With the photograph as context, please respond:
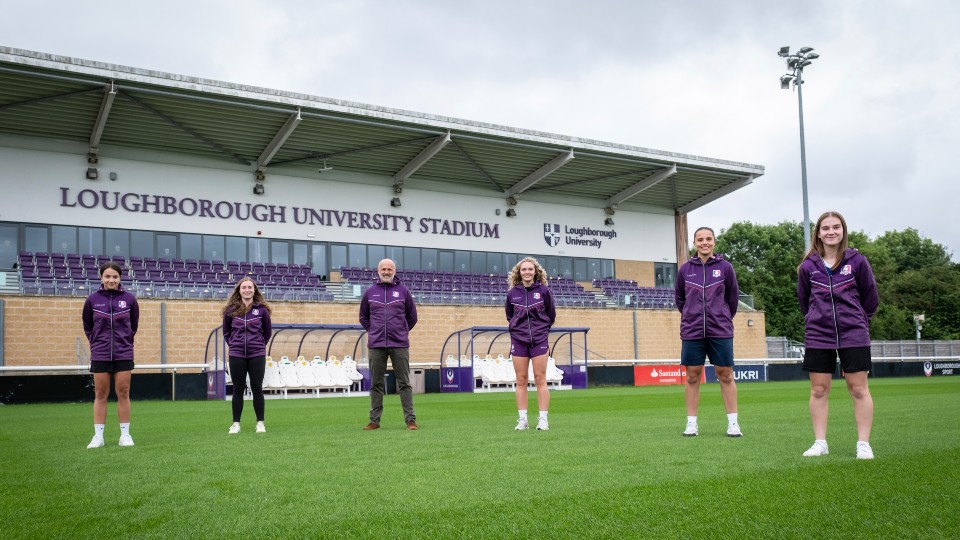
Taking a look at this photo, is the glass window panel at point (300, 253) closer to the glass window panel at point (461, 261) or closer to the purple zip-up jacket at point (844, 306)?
the glass window panel at point (461, 261)

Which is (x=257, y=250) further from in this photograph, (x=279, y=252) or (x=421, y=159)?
(x=421, y=159)

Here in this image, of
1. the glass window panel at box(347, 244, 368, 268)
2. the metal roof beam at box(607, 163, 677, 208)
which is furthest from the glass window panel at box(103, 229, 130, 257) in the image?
the metal roof beam at box(607, 163, 677, 208)

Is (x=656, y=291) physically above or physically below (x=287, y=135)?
below

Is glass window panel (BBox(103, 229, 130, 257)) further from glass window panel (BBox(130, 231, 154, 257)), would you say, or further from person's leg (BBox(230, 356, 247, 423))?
person's leg (BBox(230, 356, 247, 423))

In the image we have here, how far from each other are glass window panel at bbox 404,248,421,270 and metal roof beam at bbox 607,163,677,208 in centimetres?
1058

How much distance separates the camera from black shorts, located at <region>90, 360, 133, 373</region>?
310 inches

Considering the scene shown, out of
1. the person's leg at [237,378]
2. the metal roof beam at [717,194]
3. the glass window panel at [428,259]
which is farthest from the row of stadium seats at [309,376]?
the metal roof beam at [717,194]

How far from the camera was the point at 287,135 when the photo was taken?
29484mm

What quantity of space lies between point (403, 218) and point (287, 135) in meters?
7.20

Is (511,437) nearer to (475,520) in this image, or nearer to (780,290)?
(475,520)

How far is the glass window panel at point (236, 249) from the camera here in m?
31.5

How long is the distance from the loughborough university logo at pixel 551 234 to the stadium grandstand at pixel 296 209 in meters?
0.06

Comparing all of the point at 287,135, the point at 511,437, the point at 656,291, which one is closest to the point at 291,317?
the point at 287,135

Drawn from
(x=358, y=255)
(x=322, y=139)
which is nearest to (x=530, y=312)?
(x=322, y=139)
